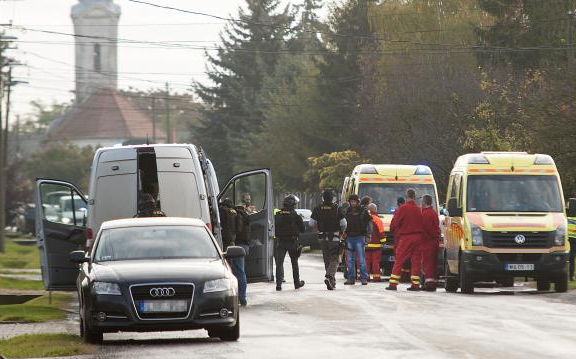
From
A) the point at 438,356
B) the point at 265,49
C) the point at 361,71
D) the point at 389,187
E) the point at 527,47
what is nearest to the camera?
the point at 438,356

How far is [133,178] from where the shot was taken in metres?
22.1

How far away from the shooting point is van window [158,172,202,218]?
22062mm

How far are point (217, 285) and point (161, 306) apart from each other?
0.68 m

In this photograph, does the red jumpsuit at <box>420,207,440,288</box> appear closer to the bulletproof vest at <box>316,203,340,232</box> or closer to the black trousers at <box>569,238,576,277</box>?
the bulletproof vest at <box>316,203,340,232</box>

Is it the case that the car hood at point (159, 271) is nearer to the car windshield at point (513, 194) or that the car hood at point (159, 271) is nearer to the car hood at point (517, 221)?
the car hood at point (517, 221)

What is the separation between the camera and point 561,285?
2784 cm

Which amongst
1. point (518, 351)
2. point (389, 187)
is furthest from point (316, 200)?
point (518, 351)

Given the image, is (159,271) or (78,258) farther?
(78,258)

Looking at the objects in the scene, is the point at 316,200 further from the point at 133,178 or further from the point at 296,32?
the point at 133,178

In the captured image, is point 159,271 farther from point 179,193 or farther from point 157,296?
point 179,193

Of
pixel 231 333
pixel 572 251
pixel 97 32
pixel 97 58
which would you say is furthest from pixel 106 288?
pixel 97 58

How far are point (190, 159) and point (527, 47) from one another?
44289mm

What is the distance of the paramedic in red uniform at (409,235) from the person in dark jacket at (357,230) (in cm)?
97

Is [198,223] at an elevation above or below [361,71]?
below
